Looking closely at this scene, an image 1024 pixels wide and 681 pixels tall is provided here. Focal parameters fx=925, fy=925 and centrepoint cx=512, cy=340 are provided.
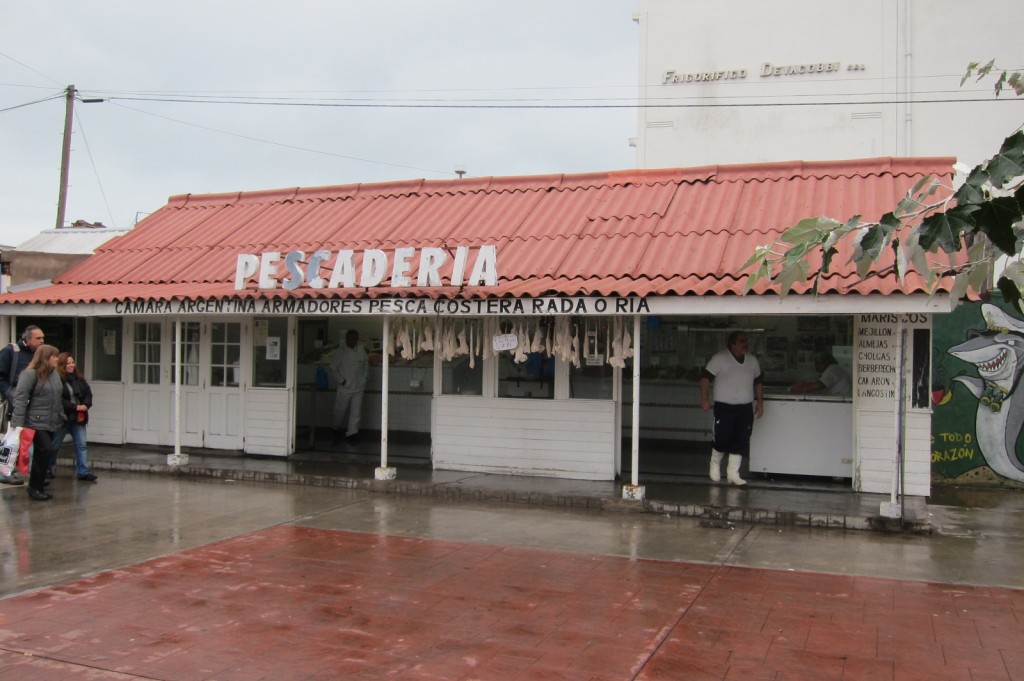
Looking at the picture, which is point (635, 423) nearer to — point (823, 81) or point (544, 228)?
point (544, 228)

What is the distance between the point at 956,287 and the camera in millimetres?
3889

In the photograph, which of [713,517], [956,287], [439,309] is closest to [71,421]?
[439,309]

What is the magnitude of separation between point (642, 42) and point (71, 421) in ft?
66.1

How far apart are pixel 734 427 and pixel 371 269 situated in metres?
4.85

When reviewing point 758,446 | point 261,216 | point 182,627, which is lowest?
point 182,627

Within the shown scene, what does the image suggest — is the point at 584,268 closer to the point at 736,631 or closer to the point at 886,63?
the point at 736,631

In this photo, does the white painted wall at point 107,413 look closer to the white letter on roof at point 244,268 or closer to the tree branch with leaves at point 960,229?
the white letter on roof at point 244,268

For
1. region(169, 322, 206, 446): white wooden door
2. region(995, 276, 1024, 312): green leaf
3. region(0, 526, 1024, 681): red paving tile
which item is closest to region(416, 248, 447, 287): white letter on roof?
region(0, 526, 1024, 681): red paving tile

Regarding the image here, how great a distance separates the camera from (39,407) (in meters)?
10.6

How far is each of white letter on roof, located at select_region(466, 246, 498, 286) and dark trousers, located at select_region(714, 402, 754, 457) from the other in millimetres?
3207

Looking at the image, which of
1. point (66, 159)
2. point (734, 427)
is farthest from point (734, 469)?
point (66, 159)

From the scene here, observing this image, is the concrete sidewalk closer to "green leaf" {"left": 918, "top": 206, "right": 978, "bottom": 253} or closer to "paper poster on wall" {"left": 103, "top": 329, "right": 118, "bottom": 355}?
"paper poster on wall" {"left": 103, "top": 329, "right": 118, "bottom": 355}

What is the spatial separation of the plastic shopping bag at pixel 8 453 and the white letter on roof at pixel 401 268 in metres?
4.54

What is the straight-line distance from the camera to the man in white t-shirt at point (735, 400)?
11.3 m
